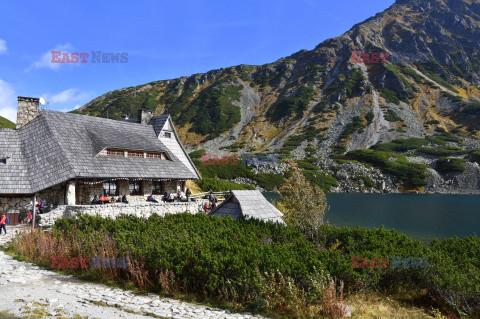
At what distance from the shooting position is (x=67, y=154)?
21.0m

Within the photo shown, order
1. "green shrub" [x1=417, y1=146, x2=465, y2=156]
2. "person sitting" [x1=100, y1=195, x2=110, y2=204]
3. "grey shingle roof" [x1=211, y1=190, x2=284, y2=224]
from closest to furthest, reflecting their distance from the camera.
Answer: "grey shingle roof" [x1=211, y1=190, x2=284, y2=224] < "person sitting" [x1=100, y1=195, x2=110, y2=204] < "green shrub" [x1=417, y1=146, x2=465, y2=156]

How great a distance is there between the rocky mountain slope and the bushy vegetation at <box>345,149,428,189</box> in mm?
12200

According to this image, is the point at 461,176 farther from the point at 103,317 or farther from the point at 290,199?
the point at 103,317

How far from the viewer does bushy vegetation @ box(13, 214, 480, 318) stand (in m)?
7.66


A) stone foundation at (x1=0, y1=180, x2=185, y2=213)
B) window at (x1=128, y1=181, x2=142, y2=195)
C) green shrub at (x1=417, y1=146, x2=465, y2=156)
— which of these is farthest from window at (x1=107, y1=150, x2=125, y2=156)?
green shrub at (x1=417, y1=146, x2=465, y2=156)

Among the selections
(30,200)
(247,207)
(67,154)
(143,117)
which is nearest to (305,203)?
(247,207)

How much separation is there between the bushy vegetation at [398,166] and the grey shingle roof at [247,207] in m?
76.8

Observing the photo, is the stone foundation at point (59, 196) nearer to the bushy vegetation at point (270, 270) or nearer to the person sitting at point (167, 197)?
the person sitting at point (167, 197)

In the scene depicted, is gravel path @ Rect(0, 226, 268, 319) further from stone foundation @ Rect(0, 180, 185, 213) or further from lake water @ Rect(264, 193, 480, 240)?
lake water @ Rect(264, 193, 480, 240)

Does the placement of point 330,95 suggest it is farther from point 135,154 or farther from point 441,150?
point 135,154

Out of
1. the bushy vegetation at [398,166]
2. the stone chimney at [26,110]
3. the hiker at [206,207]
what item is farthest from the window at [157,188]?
the bushy vegetation at [398,166]

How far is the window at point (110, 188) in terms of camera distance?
915 inches

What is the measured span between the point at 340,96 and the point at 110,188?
131340 millimetres

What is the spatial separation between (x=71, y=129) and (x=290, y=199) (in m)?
19.2
